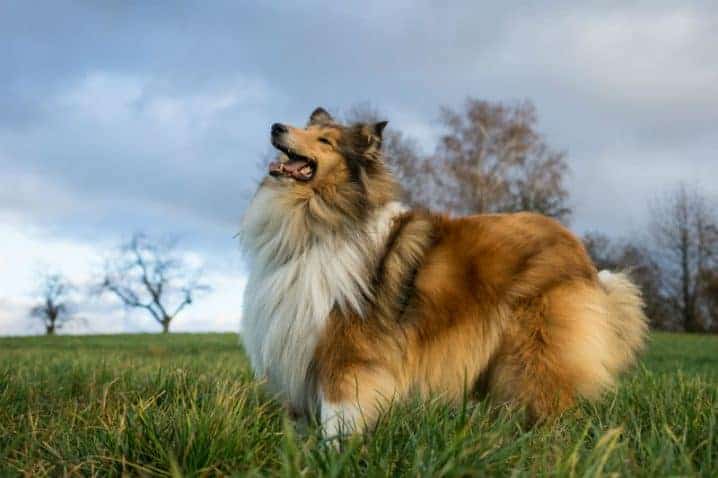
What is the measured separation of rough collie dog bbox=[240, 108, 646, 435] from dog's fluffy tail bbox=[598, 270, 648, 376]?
95 millimetres

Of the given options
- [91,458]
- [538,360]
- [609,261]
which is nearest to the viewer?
[91,458]

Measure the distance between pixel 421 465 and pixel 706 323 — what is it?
3853 centimetres

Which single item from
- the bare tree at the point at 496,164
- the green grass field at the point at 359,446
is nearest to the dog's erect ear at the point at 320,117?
the green grass field at the point at 359,446

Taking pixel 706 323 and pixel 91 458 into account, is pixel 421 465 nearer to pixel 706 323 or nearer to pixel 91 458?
pixel 91 458

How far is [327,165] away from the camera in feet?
16.0

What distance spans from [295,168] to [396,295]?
1.21m

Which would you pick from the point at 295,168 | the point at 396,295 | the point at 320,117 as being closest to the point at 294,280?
the point at 396,295

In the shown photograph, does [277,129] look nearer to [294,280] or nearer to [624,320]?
[294,280]

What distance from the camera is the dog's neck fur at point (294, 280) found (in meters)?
4.35

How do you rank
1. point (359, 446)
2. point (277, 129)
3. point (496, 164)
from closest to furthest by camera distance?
1. point (359, 446)
2. point (277, 129)
3. point (496, 164)

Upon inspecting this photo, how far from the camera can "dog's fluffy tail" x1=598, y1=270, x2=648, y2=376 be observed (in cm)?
514

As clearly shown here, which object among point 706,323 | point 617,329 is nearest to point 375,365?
point 617,329

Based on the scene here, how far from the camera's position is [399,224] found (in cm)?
489

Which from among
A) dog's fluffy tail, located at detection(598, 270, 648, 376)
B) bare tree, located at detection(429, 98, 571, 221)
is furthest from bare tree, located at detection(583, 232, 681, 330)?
dog's fluffy tail, located at detection(598, 270, 648, 376)
